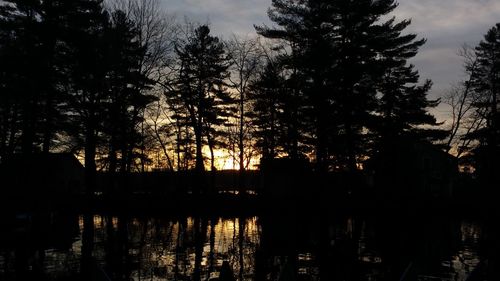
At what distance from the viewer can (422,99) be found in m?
54.6

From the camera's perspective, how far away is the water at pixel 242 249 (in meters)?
15.8

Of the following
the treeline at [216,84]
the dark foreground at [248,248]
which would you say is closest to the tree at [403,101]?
the treeline at [216,84]

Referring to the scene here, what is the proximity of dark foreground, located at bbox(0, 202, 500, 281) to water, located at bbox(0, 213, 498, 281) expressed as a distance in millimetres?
40

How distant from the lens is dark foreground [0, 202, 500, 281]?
15609 millimetres

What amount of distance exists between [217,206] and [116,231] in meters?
14.4

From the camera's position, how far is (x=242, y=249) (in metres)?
21.1

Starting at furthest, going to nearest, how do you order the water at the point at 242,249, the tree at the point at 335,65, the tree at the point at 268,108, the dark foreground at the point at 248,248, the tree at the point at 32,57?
1. the tree at the point at 268,108
2. the tree at the point at 335,65
3. the tree at the point at 32,57
4. the water at the point at 242,249
5. the dark foreground at the point at 248,248

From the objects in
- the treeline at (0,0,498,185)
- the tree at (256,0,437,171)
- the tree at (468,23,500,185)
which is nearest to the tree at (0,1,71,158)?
the treeline at (0,0,498,185)

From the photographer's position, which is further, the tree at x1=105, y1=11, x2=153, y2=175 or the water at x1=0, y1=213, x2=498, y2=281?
the tree at x1=105, y1=11, x2=153, y2=175

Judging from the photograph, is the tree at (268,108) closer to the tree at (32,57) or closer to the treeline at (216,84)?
the treeline at (216,84)

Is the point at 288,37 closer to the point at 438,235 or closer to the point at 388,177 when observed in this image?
the point at 388,177

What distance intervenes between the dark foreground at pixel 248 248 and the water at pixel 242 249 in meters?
0.04

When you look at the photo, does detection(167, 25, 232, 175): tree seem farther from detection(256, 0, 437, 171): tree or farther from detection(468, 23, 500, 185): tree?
detection(468, 23, 500, 185): tree

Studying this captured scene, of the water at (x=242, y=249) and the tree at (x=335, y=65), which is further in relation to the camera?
the tree at (x=335, y=65)
